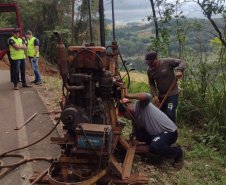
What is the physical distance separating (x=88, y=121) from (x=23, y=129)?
274cm

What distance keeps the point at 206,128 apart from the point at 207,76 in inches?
54.7

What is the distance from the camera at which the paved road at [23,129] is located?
160 inches

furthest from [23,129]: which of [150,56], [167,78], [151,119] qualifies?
[167,78]

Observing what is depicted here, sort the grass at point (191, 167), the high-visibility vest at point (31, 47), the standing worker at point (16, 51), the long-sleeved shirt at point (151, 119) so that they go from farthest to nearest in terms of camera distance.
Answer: the high-visibility vest at point (31, 47) < the standing worker at point (16, 51) < the long-sleeved shirt at point (151, 119) < the grass at point (191, 167)

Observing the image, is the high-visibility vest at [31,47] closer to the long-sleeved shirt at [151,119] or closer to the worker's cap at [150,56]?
the worker's cap at [150,56]

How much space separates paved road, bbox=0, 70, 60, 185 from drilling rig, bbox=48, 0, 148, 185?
65cm

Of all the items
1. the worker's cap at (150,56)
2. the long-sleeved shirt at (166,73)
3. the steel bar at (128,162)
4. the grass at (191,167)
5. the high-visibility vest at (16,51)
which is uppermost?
the high-visibility vest at (16,51)

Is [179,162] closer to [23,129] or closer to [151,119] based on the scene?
[151,119]

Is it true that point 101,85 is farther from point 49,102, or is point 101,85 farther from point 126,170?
point 49,102

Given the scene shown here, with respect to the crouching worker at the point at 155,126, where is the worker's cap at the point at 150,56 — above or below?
above

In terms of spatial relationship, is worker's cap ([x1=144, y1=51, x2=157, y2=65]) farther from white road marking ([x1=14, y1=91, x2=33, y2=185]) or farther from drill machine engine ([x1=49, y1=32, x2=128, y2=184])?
white road marking ([x1=14, y1=91, x2=33, y2=185])

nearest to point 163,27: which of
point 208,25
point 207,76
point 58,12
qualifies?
point 208,25

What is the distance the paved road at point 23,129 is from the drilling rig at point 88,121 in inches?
25.5

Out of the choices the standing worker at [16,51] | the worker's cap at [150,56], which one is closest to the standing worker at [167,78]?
the worker's cap at [150,56]
